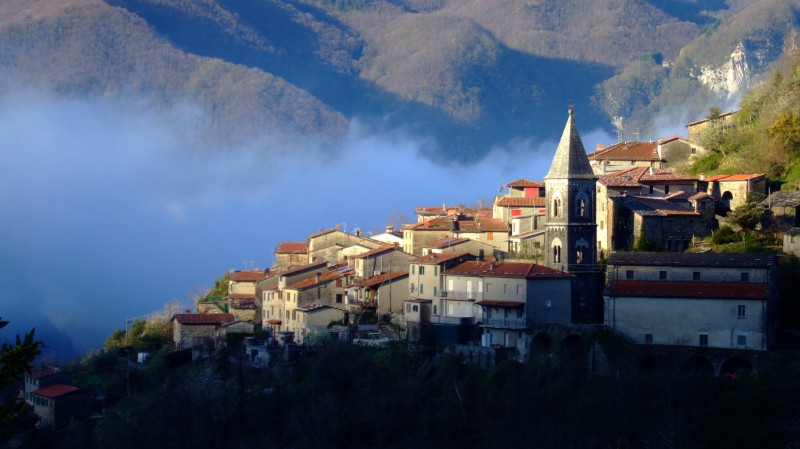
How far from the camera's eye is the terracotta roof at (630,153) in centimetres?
6944

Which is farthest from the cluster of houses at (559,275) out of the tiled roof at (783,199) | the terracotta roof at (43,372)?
the terracotta roof at (43,372)

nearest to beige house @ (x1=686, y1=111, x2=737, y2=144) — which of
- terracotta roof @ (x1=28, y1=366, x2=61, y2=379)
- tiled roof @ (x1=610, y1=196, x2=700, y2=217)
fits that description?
tiled roof @ (x1=610, y1=196, x2=700, y2=217)

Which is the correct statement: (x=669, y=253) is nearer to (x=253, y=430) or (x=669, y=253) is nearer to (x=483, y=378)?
(x=483, y=378)

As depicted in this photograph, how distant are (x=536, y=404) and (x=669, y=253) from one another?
907 cm

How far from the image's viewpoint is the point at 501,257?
200 ft

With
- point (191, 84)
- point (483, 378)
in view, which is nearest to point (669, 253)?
point (483, 378)

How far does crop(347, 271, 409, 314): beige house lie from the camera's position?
58.8 metres

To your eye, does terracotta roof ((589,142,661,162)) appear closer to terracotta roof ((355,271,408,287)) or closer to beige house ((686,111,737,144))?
beige house ((686,111,737,144))

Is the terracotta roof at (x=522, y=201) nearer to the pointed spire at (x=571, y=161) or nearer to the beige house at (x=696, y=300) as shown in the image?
the pointed spire at (x=571, y=161)

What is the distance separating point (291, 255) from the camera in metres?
74.6

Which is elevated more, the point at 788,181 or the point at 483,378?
the point at 788,181

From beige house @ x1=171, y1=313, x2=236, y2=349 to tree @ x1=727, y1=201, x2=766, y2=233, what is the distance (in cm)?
2088

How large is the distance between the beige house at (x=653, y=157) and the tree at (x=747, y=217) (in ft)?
38.5

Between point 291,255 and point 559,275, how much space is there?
2504cm
